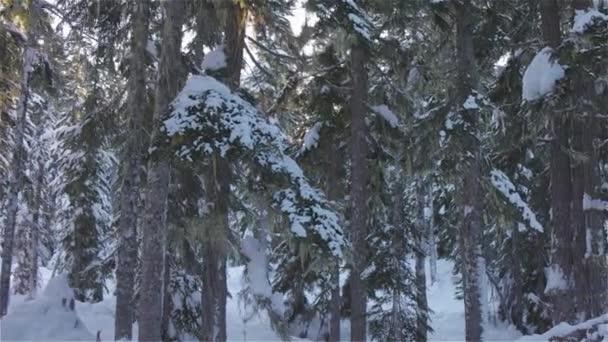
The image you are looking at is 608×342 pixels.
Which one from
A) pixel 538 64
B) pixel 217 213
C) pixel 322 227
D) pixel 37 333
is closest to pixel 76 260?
pixel 37 333

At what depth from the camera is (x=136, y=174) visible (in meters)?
11.5

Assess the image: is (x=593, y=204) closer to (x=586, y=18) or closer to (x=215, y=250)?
(x=586, y=18)

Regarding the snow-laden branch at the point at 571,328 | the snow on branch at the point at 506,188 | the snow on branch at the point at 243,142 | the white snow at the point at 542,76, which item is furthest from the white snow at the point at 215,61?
the snow-laden branch at the point at 571,328

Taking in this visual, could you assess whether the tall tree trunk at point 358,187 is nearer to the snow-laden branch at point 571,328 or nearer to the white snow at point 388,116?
the white snow at point 388,116

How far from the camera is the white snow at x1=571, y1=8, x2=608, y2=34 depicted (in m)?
10.9

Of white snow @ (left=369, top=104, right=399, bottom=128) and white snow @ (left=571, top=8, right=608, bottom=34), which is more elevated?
white snow @ (left=571, top=8, right=608, bottom=34)

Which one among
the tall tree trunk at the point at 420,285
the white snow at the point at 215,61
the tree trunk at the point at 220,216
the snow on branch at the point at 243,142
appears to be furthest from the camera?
the tall tree trunk at the point at 420,285

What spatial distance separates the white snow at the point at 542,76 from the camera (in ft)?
37.8

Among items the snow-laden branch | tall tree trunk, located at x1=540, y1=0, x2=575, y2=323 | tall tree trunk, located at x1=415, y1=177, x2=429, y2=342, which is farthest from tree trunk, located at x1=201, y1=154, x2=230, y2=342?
tall tree trunk, located at x1=415, y1=177, x2=429, y2=342

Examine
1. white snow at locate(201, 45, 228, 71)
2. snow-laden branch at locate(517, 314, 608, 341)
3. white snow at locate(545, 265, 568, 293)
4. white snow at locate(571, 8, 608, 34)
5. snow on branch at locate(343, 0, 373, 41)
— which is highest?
snow on branch at locate(343, 0, 373, 41)

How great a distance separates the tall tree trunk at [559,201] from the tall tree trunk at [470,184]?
1.56 m

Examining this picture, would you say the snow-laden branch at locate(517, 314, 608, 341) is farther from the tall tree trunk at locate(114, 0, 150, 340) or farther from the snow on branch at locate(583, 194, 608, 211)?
the tall tree trunk at locate(114, 0, 150, 340)

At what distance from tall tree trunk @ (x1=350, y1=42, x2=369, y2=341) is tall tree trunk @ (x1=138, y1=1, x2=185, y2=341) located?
488 cm

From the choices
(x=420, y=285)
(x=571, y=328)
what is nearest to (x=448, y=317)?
(x=420, y=285)
